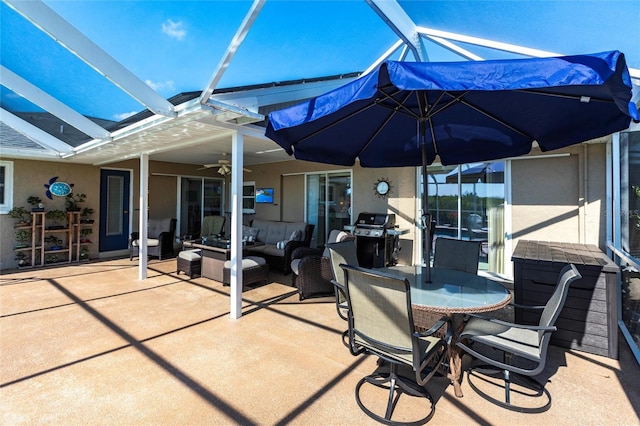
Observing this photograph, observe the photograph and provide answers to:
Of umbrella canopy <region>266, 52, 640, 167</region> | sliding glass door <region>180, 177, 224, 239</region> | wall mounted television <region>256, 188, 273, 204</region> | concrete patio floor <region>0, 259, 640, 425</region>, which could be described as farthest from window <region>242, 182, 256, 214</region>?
umbrella canopy <region>266, 52, 640, 167</region>

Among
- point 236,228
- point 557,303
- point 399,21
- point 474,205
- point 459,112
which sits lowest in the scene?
point 557,303

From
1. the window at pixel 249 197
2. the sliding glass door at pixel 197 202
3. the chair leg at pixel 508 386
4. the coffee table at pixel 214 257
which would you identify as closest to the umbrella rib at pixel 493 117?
the chair leg at pixel 508 386

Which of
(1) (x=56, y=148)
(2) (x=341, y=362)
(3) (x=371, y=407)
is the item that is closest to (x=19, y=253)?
(1) (x=56, y=148)

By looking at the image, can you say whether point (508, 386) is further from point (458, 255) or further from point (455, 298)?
point (458, 255)

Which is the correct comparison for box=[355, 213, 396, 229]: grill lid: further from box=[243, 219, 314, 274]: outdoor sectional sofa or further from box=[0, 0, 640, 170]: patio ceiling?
box=[0, 0, 640, 170]: patio ceiling

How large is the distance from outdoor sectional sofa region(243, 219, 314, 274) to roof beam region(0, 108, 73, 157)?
4094 millimetres

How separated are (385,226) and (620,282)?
3329 millimetres

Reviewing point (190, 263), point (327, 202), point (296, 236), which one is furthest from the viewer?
point (327, 202)

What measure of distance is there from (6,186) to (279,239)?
5991mm

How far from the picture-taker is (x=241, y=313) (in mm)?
3900

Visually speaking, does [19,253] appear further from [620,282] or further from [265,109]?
[620,282]

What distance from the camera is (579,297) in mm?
2959

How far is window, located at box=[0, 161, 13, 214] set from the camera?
6.48 m

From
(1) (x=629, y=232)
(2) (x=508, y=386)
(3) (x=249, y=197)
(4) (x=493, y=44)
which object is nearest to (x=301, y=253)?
(2) (x=508, y=386)
